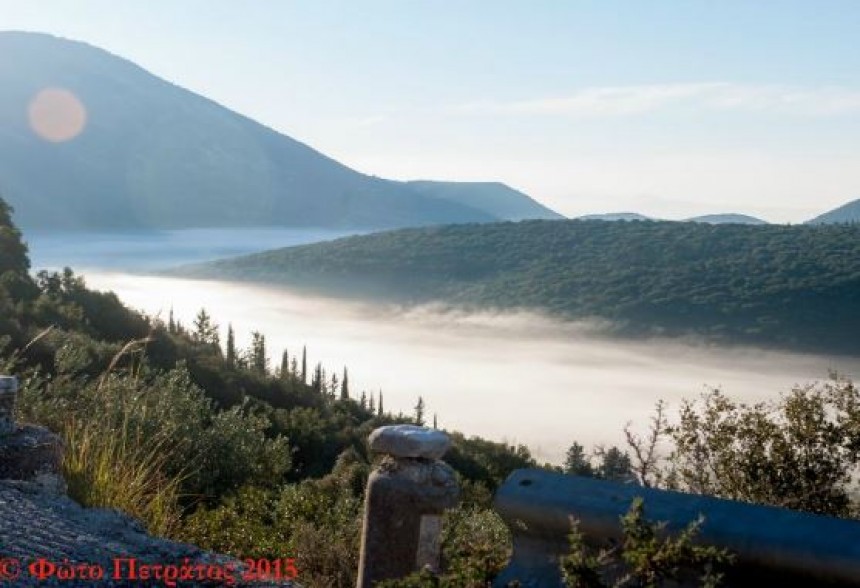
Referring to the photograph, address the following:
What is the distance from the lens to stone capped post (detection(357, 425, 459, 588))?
19.1 feet

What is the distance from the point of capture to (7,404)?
24.3ft

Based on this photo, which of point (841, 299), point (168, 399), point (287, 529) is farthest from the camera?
point (841, 299)

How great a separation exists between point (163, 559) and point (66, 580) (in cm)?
73

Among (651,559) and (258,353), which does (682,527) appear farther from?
(258,353)

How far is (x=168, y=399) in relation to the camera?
11.0 m

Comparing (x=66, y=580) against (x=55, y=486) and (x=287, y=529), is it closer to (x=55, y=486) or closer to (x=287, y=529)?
(x=55, y=486)

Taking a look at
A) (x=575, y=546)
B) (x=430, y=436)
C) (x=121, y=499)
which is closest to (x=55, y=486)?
(x=121, y=499)

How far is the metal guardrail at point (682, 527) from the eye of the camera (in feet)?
12.3

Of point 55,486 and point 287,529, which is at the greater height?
point 55,486

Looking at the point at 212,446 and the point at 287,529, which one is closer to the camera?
the point at 287,529

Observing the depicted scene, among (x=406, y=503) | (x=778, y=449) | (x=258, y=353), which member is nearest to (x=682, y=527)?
(x=406, y=503)

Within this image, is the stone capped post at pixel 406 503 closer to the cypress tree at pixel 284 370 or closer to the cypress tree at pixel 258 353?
the cypress tree at pixel 284 370

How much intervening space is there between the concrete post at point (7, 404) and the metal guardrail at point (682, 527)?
444cm

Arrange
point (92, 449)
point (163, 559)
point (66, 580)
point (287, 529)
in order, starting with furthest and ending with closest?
1. point (287, 529)
2. point (92, 449)
3. point (163, 559)
4. point (66, 580)
